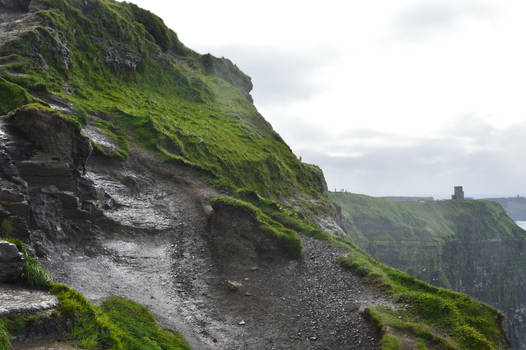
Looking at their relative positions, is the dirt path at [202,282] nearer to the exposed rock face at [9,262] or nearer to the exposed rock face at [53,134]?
the exposed rock face at [53,134]

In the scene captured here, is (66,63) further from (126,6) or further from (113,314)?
(113,314)

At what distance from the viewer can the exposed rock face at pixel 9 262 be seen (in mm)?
11297

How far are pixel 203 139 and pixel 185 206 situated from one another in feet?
Result: 66.9

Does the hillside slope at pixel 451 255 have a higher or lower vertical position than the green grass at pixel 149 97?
lower

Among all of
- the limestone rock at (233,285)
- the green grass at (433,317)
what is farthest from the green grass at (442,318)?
the limestone rock at (233,285)

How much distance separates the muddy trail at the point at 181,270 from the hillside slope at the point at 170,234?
10cm

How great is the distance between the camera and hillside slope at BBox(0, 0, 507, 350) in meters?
18.2

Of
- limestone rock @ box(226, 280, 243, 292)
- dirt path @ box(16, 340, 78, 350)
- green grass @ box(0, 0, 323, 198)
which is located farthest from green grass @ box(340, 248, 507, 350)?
green grass @ box(0, 0, 323, 198)

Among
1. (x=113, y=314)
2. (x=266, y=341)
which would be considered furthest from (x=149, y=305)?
(x=266, y=341)

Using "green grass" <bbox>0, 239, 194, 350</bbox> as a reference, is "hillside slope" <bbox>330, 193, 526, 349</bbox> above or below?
below

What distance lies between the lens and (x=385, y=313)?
1864cm

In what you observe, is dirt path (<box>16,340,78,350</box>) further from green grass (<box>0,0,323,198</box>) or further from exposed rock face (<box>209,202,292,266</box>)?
green grass (<box>0,0,323,198</box>)

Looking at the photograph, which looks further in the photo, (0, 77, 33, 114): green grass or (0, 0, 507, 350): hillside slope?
(0, 77, 33, 114): green grass

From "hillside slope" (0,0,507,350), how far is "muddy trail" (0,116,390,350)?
0.33 feet
